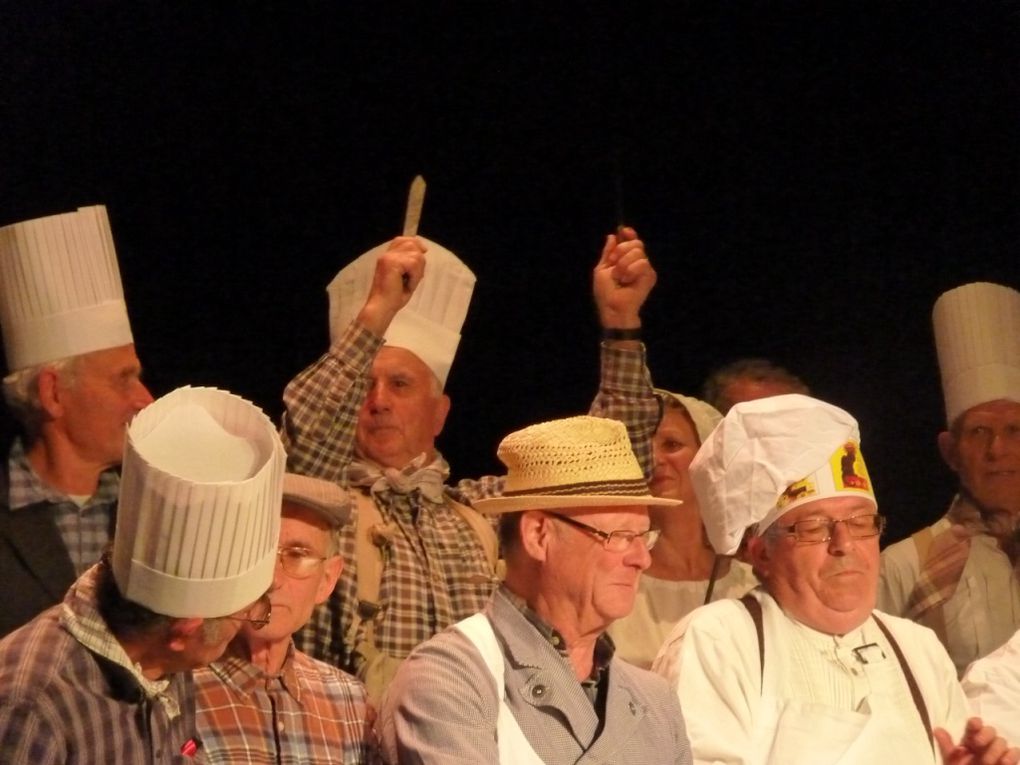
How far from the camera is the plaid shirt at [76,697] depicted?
2.16 m

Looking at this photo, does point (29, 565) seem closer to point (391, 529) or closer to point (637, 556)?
point (391, 529)

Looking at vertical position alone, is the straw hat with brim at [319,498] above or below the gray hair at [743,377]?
above

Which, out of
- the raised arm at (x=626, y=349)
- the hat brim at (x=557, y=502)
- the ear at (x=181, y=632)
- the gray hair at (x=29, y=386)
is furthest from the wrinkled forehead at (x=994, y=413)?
the ear at (x=181, y=632)

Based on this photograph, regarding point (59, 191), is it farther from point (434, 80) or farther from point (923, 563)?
point (923, 563)

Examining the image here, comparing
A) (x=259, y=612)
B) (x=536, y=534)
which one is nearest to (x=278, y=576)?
(x=259, y=612)

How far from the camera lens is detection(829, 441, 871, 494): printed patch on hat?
325cm

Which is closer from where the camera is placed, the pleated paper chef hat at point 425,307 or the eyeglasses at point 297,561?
the eyeglasses at point 297,561

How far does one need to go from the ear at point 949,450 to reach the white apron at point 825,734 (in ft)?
4.60

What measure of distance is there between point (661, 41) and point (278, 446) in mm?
2734

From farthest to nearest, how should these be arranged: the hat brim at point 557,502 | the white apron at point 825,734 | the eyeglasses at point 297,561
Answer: the white apron at point 825,734, the eyeglasses at point 297,561, the hat brim at point 557,502

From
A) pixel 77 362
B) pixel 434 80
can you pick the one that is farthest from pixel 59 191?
pixel 434 80

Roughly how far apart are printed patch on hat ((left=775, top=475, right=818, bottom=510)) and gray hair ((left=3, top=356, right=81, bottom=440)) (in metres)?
1.65

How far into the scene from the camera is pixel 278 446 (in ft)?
8.07

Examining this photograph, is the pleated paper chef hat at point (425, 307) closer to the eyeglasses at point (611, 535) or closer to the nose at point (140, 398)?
the nose at point (140, 398)
